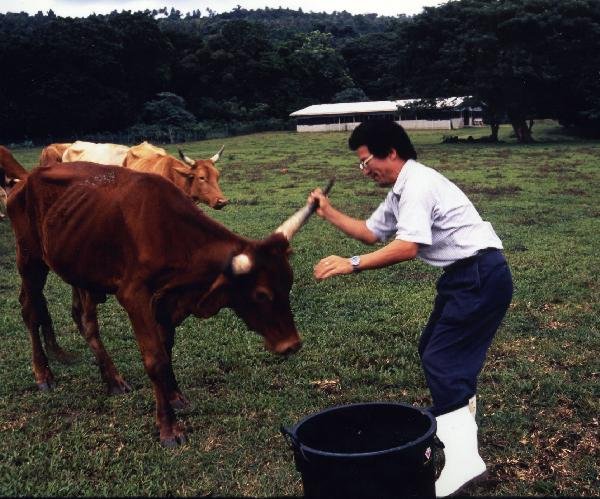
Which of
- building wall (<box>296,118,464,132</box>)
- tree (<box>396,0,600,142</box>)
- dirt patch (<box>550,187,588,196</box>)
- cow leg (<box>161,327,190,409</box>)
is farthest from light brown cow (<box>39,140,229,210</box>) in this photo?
building wall (<box>296,118,464,132</box>)

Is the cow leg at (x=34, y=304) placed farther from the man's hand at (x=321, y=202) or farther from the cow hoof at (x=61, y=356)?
the man's hand at (x=321, y=202)

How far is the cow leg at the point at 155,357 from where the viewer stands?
4957 millimetres

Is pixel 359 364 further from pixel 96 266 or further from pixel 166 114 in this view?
pixel 166 114

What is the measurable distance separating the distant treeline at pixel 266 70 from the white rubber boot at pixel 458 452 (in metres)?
34.9

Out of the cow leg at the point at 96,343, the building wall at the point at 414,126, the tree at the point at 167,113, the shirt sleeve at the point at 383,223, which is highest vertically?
the shirt sleeve at the point at 383,223

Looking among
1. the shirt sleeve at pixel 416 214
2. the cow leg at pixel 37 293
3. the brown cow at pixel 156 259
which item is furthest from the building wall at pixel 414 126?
the shirt sleeve at pixel 416 214

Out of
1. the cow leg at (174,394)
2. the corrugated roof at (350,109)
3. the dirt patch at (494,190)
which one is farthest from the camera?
the corrugated roof at (350,109)

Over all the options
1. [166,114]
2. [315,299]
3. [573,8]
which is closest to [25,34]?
[166,114]

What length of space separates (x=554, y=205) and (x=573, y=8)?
2524cm

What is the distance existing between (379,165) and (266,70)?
65179 mm

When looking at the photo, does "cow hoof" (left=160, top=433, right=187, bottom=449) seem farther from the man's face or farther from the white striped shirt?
the man's face

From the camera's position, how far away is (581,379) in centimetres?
578

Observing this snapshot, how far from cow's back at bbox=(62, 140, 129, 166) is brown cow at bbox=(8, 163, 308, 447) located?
5.20 m

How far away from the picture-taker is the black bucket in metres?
3.37
